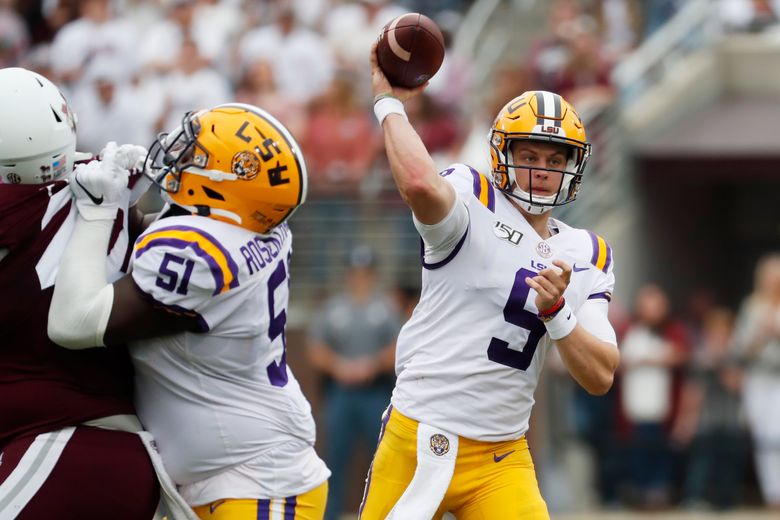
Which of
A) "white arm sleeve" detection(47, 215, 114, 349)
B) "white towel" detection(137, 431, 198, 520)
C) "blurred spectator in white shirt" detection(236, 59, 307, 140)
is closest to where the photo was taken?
"white arm sleeve" detection(47, 215, 114, 349)

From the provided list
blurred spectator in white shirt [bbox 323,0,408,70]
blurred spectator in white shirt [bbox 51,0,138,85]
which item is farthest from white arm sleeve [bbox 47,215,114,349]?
blurred spectator in white shirt [bbox 323,0,408,70]

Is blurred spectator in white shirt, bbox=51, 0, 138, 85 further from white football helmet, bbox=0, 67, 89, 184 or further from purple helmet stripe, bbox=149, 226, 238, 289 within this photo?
purple helmet stripe, bbox=149, 226, 238, 289

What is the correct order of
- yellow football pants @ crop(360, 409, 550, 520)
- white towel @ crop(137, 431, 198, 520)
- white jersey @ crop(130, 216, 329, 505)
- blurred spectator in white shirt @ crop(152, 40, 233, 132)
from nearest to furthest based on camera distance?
white jersey @ crop(130, 216, 329, 505), white towel @ crop(137, 431, 198, 520), yellow football pants @ crop(360, 409, 550, 520), blurred spectator in white shirt @ crop(152, 40, 233, 132)

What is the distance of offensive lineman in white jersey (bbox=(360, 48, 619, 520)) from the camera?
4.64 m

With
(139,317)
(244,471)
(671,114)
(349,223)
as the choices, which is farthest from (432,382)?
(671,114)

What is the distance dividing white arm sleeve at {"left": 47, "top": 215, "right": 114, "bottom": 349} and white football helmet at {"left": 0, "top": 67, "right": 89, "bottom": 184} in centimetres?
26

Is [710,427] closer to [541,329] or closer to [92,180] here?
[541,329]

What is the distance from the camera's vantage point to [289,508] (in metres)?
4.54

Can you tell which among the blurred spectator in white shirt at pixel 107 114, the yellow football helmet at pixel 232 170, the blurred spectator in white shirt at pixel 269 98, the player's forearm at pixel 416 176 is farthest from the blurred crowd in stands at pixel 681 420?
the yellow football helmet at pixel 232 170

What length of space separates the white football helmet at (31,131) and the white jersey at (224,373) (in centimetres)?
38

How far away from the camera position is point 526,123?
4723 millimetres

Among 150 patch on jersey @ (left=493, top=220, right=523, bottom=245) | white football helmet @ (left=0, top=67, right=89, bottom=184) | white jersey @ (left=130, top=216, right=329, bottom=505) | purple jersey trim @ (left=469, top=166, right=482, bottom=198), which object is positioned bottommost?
white jersey @ (left=130, top=216, right=329, bottom=505)

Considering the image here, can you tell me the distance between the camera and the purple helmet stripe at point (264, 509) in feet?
14.6

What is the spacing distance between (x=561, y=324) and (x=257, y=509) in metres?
1.15
